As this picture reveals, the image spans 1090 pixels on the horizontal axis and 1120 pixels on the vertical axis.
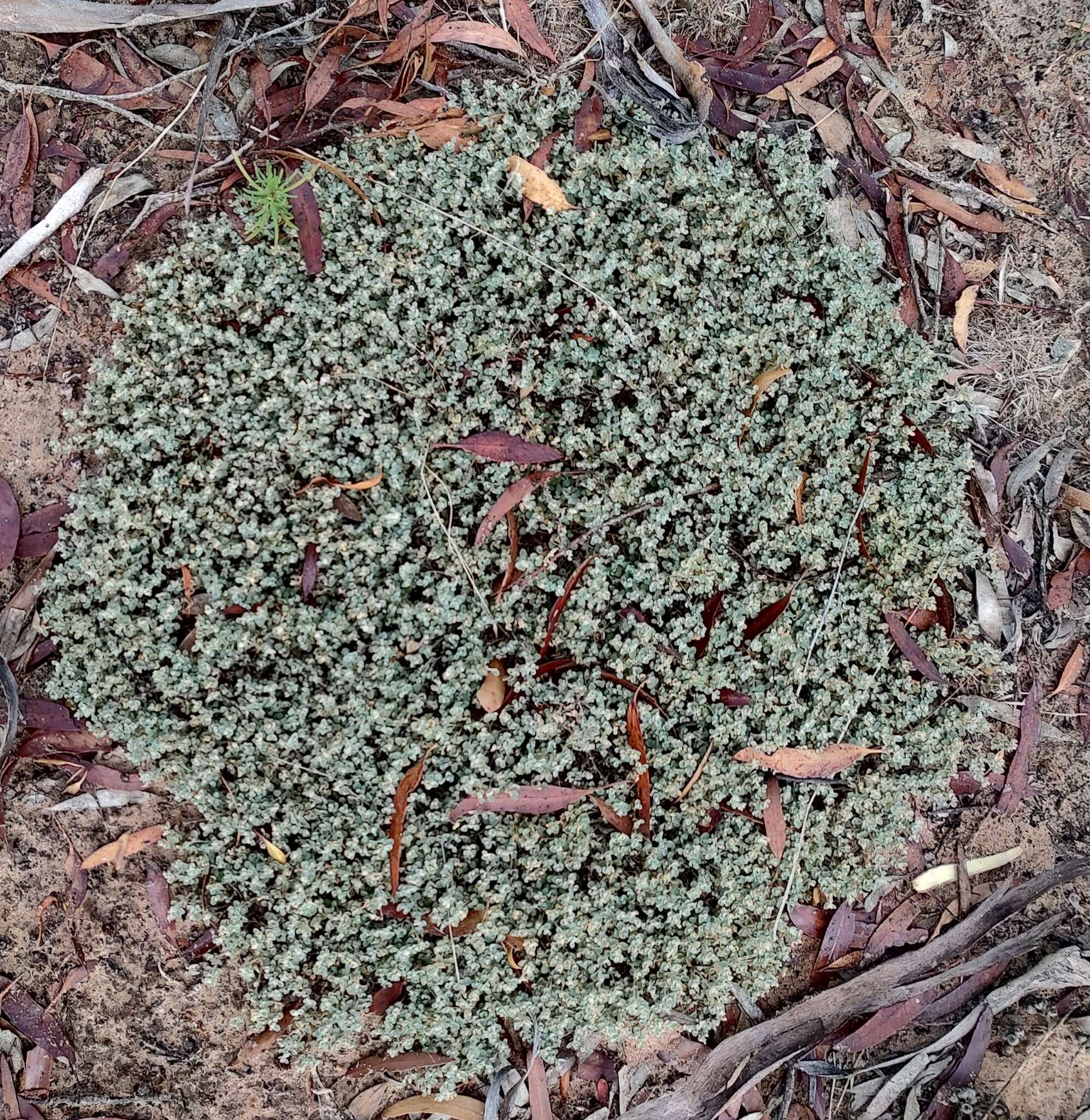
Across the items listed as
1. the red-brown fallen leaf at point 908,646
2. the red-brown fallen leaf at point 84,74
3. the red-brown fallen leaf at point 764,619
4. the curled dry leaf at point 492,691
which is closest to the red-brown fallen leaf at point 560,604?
the curled dry leaf at point 492,691

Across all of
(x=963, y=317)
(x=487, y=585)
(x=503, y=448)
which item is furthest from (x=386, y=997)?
(x=963, y=317)

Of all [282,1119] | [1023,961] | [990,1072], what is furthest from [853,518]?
[282,1119]

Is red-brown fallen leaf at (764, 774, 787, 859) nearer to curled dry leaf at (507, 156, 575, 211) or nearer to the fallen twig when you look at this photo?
curled dry leaf at (507, 156, 575, 211)

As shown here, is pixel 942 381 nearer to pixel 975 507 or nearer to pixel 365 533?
pixel 975 507

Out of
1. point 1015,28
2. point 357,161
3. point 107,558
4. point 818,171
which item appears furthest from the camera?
point 1015,28

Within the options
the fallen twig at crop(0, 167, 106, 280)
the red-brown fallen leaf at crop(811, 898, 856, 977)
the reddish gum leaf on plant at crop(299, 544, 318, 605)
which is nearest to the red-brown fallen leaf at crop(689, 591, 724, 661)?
the red-brown fallen leaf at crop(811, 898, 856, 977)

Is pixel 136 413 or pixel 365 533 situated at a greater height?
pixel 136 413
